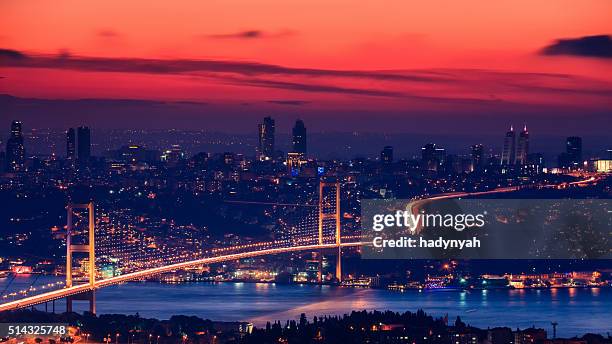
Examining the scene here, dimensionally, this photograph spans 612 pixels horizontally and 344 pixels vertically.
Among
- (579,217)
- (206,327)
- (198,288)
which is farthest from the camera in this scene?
(579,217)

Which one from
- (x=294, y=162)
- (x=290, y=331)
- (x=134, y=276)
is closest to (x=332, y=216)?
(x=294, y=162)

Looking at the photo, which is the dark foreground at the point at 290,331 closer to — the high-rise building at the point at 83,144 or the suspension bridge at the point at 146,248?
the suspension bridge at the point at 146,248

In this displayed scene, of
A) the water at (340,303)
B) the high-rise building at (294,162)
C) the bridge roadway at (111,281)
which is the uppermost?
the high-rise building at (294,162)

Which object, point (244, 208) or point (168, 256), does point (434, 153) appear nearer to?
point (244, 208)

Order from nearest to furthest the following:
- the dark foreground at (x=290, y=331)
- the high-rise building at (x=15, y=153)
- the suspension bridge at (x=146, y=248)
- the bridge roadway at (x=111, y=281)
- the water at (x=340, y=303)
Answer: the dark foreground at (x=290, y=331)
the bridge roadway at (x=111, y=281)
the suspension bridge at (x=146, y=248)
the water at (x=340, y=303)
the high-rise building at (x=15, y=153)

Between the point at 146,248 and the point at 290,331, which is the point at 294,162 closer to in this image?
the point at 146,248

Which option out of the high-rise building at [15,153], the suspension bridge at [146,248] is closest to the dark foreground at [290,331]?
the suspension bridge at [146,248]

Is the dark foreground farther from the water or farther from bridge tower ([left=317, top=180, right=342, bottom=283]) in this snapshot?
bridge tower ([left=317, top=180, right=342, bottom=283])

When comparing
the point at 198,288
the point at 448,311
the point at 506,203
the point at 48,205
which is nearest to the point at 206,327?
the point at 448,311
